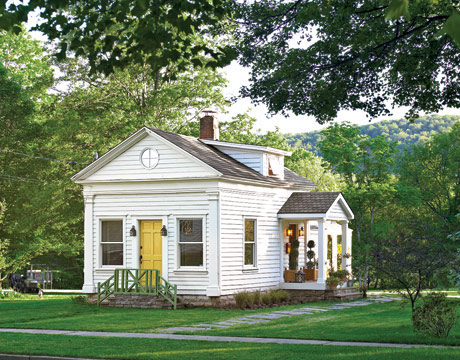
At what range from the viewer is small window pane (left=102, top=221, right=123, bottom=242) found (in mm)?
25094

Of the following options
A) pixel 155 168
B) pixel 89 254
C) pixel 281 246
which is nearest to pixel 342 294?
pixel 281 246

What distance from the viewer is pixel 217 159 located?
25094 mm

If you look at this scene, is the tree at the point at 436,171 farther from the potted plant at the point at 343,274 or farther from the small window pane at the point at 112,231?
the small window pane at the point at 112,231

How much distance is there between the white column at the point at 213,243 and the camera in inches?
909

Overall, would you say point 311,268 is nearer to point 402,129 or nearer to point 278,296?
point 278,296

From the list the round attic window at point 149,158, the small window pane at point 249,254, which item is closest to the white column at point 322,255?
the small window pane at point 249,254

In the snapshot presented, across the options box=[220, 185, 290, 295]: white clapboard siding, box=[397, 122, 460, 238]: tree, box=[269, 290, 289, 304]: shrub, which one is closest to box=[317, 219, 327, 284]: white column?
box=[269, 290, 289, 304]: shrub

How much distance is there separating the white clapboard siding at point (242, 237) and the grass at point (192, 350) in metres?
9.47

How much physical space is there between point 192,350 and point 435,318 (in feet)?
16.4

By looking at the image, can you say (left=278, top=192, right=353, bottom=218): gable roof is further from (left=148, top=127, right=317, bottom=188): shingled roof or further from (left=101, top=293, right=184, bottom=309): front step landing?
(left=101, top=293, right=184, bottom=309): front step landing

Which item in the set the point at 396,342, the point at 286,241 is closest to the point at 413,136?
the point at 286,241

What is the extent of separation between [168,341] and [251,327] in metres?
3.37

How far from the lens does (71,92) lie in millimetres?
39062

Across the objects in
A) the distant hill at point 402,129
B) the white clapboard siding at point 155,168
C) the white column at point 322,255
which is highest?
the distant hill at point 402,129
